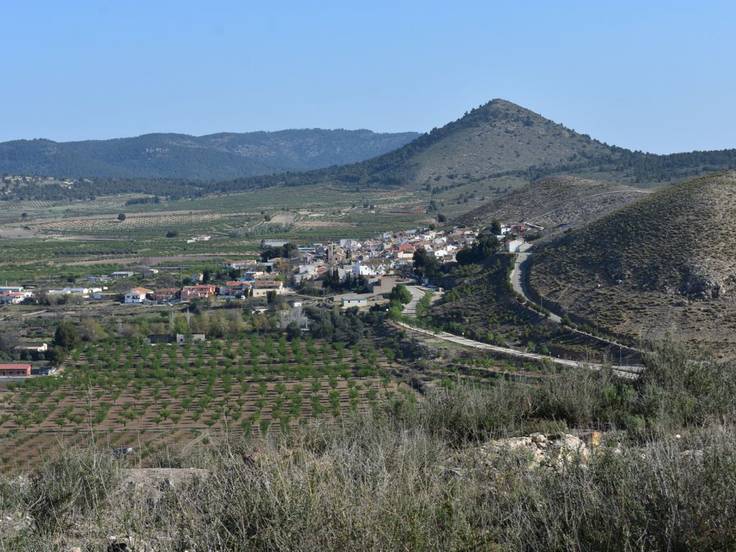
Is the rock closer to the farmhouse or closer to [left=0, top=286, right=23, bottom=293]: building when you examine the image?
the farmhouse

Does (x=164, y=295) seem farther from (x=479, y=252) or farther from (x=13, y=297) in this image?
(x=479, y=252)

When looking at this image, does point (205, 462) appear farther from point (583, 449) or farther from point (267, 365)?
point (267, 365)

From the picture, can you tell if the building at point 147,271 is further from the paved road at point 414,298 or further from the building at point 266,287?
the paved road at point 414,298

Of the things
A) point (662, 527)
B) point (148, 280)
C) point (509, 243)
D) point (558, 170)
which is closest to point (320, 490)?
point (662, 527)

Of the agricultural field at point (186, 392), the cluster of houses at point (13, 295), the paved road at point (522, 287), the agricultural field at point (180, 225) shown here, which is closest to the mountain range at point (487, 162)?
the agricultural field at point (180, 225)

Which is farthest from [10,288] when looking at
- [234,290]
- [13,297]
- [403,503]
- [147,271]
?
[403,503]

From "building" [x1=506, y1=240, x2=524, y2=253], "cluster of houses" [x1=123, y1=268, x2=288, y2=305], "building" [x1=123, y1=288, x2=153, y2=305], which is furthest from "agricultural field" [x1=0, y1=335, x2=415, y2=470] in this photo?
"building" [x1=506, y1=240, x2=524, y2=253]
